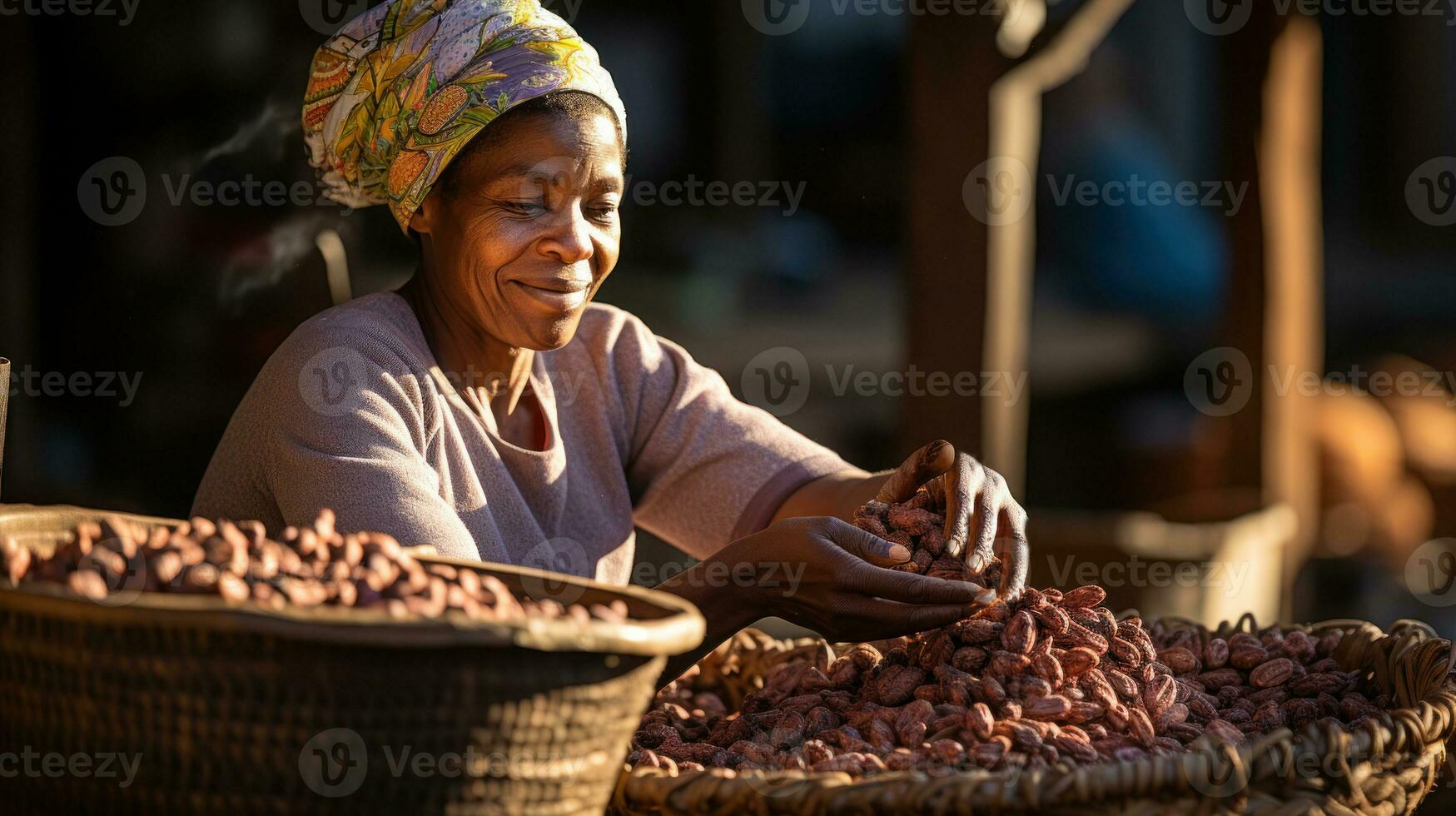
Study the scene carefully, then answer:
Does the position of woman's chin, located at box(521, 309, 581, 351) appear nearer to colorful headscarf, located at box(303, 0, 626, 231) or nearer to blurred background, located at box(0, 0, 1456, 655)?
colorful headscarf, located at box(303, 0, 626, 231)

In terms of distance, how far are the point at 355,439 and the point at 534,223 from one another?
459mm

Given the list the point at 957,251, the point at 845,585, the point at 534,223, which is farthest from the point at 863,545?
the point at 957,251

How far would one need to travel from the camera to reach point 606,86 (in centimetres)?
223

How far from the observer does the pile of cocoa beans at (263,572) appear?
1266 mm

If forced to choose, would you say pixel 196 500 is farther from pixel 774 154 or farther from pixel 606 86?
pixel 774 154

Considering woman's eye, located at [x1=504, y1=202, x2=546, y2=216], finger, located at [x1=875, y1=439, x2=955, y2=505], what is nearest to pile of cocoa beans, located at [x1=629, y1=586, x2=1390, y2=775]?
finger, located at [x1=875, y1=439, x2=955, y2=505]

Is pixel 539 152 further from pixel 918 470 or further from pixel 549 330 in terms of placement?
pixel 918 470

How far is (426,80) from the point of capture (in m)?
2.15

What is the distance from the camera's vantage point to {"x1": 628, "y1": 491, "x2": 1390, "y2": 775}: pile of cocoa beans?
64.5 inches

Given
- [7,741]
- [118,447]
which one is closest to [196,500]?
A: [7,741]

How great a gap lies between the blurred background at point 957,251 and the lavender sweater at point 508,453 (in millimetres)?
1077

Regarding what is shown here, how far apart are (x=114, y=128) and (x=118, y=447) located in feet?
2.51

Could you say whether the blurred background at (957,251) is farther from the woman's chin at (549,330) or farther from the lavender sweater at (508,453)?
the woman's chin at (549,330)

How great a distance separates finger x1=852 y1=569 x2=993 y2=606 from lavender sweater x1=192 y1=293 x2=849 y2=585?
1.81 feet
